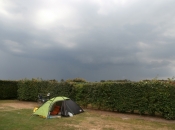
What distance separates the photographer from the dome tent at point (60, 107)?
32.9 ft

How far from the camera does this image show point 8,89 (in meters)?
20.8

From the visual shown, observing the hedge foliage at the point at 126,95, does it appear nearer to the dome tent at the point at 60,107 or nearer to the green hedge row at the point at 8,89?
the dome tent at the point at 60,107

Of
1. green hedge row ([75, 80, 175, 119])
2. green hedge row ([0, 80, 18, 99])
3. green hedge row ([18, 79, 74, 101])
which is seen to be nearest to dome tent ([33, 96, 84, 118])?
green hedge row ([75, 80, 175, 119])

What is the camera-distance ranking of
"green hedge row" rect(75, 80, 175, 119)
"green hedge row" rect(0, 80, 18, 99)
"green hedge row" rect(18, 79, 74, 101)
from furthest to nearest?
"green hedge row" rect(0, 80, 18, 99) → "green hedge row" rect(18, 79, 74, 101) → "green hedge row" rect(75, 80, 175, 119)

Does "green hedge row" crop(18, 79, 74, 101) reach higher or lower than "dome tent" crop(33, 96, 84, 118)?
higher

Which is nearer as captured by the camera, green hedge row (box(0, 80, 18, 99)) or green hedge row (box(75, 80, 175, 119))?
green hedge row (box(75, 80, 175, 119))

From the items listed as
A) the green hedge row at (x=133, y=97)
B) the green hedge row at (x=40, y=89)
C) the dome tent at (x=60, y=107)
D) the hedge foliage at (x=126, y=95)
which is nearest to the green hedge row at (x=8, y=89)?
the green hedge row at (x=40, y=89)

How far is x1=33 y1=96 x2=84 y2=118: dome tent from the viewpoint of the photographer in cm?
1003

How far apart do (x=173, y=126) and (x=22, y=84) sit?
1597 cm

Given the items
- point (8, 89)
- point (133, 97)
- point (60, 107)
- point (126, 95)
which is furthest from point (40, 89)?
point (133, 97)

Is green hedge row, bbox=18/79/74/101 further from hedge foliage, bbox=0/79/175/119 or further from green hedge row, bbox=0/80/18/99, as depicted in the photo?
green hedge row, bbox=0/80/18/99

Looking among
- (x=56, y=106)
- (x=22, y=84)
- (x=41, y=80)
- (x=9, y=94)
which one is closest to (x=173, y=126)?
(x=56, y=106)

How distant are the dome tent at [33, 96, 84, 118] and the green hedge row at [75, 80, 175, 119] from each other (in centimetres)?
226

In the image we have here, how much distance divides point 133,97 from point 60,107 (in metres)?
4.48
